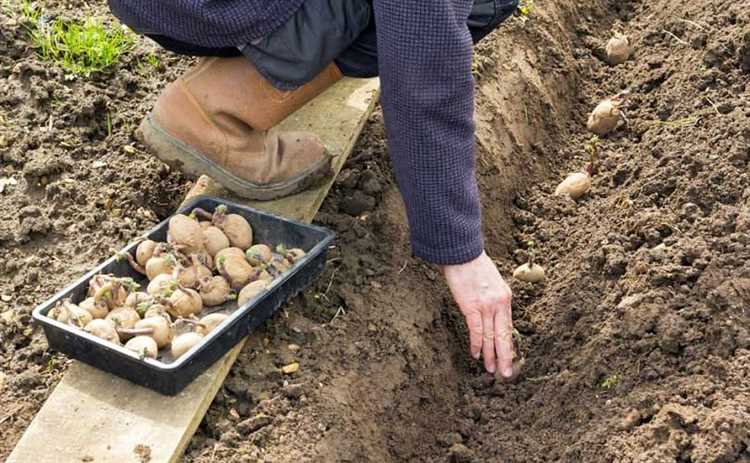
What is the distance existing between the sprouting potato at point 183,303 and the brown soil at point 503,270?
0.17 m

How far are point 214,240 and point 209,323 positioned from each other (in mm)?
314

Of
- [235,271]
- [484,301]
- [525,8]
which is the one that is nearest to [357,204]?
[235,271]

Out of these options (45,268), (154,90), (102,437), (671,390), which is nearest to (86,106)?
(154,90)

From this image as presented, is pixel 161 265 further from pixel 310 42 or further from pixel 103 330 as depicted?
pixel 310 42

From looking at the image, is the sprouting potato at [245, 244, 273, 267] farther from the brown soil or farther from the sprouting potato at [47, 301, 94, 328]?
the sprouting potato at [47, 301, 94, 328]

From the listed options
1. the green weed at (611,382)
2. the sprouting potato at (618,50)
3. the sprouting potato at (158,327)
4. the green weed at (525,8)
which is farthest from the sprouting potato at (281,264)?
the sprouting potato at (618,50)

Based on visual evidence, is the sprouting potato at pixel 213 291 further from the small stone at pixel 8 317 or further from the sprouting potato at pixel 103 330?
the small stone at pixel 8 317

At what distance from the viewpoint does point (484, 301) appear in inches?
95.7

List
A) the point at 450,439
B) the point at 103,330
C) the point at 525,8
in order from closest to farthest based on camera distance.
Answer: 1. the point at 103,330
2. the point at 450,439
3. the point at 525,8

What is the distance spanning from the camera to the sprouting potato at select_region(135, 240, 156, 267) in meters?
2.74

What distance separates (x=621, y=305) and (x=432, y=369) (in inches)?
20.3

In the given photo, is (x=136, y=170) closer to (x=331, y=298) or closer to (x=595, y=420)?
(x=331, y=298)

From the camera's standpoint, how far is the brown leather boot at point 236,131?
9.41 feet

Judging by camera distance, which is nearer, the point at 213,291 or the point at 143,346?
the point at 143,346
